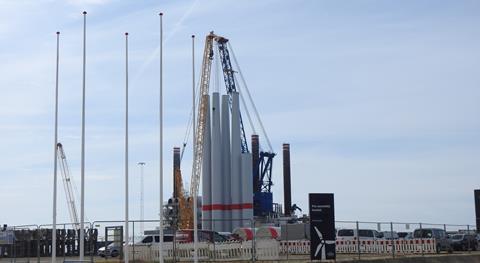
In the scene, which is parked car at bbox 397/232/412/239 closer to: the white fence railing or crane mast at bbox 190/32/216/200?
the white fence railing

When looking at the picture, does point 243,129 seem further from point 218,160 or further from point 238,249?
point 238,249

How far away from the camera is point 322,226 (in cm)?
3622

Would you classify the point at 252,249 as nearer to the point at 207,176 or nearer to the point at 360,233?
the point at 360,233

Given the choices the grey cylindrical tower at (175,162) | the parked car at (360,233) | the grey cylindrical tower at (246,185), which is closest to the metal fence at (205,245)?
the parked car at (360,233)

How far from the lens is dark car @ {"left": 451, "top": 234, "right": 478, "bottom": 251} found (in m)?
56.7

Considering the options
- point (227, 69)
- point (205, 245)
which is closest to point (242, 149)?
point (227, 69)

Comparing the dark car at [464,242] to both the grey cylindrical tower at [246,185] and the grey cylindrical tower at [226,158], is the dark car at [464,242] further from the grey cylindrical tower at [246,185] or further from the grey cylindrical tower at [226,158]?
the grey cylindrical tower at [226,158]

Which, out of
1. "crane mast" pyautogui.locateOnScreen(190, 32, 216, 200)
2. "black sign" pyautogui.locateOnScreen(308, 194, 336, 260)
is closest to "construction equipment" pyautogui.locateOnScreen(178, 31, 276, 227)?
"crane mast" pyautogui.locateOnScreen(190, 32, 216, 200)

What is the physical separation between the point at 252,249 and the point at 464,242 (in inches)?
907

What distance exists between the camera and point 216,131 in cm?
10006

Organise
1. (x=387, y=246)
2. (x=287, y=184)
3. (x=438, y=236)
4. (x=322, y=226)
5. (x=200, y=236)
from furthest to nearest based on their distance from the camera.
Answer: (x=287, y=184) → (x=438, y=236) → (x=200, y=236) → (x=387, y=246) → (x=322, y=226)

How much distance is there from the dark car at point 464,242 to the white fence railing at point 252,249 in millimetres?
5814

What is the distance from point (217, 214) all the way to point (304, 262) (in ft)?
202

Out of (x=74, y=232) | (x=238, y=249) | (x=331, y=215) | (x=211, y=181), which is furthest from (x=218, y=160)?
(x=331, y=215)
